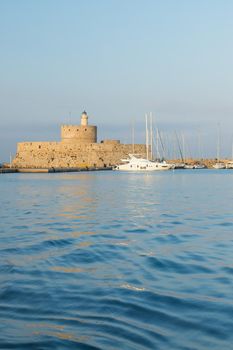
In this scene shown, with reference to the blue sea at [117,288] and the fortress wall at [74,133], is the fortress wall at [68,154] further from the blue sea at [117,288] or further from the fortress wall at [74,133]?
the blue sea at [117,288]

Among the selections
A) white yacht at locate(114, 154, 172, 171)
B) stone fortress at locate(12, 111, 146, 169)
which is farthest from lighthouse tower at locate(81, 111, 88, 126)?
white yacht at locate(114, 154, 172, 171)

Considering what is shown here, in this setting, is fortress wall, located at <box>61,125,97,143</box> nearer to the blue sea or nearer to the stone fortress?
the stone fortress

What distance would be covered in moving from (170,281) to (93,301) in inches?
36.7

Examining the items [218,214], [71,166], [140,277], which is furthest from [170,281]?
[71,166]

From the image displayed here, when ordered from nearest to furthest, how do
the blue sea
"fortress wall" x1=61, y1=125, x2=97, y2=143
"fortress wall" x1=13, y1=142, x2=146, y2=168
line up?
the blue sea < "fortress wall" x1=61, y1=125, x2=97, y2=143 < "fortress wall" x1=13, y1=142, x2=146, y2=168

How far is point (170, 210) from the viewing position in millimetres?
12195

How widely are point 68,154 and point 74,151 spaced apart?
82 centimetres

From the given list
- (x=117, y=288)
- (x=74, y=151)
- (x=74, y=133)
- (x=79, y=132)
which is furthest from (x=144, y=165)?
(x=117, y=288)

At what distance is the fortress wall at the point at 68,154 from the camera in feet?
183

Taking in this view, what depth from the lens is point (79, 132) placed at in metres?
55.7

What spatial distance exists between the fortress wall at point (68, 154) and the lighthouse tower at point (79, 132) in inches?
27.8

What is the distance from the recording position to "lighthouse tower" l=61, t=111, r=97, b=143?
182ft

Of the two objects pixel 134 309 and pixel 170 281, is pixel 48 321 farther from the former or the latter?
pixel 170 281

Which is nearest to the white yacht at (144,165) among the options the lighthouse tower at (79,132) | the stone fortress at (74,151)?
the stone fortress at (74,151)
